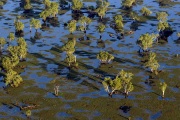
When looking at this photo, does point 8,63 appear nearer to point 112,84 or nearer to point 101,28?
point 112,84

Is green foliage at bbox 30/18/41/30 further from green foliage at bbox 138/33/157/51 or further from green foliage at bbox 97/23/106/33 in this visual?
green foliage at bbox 138/33/157/51

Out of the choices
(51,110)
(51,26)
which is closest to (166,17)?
(51,26)

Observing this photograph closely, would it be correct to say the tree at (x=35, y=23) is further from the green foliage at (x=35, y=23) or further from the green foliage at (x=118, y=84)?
the green foliage at (x=118, y=84)

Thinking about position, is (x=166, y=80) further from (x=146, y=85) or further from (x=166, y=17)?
(x=166, y=17)

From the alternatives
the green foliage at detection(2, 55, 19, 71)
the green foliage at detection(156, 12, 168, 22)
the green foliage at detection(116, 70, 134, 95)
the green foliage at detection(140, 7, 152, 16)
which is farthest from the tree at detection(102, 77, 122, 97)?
the green foliage at detection(140, 7, 152, 16)

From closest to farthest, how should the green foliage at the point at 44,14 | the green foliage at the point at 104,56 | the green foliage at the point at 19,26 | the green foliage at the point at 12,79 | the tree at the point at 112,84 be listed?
the tree at the point at 112,84
the green foliage at the point at 12,79
the green foliage at the point at 104,56
the green foliage at the point at 19,26
the green foliage at the point at 44,14

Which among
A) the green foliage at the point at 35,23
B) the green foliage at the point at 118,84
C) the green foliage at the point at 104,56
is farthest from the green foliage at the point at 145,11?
the green foliage at the point at 118,84
